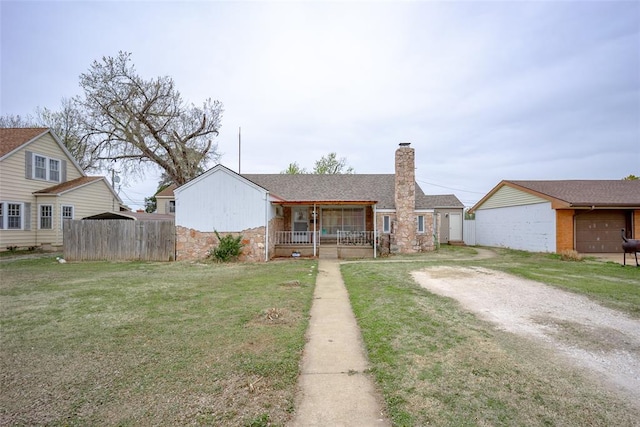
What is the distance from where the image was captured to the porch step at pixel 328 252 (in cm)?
1600

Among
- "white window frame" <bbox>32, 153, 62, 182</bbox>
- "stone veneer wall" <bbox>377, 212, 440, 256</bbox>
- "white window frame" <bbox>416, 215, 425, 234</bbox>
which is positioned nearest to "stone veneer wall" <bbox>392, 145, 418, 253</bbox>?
"stone veneer wall" <bbox>377, 212, 440, 256</bbox>

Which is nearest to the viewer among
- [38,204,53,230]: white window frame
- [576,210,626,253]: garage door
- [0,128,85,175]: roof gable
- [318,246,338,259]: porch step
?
[318,246,338,259]: porch step

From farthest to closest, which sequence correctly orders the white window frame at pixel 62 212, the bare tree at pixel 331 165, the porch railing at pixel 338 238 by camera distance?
the bare tree at pixel 331 165
the white window frame at pixel 62 212
the porch railing at pixel 338 238

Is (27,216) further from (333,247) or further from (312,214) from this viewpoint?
(333,247)

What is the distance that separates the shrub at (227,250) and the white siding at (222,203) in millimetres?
618

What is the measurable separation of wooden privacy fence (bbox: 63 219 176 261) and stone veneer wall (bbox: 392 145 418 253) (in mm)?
11915

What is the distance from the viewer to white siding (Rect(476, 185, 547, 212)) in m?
17.9

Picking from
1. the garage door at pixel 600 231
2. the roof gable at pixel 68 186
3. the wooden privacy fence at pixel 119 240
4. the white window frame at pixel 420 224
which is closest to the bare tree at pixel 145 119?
the roof gable at pixel 68 186

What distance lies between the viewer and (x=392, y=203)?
18.8m

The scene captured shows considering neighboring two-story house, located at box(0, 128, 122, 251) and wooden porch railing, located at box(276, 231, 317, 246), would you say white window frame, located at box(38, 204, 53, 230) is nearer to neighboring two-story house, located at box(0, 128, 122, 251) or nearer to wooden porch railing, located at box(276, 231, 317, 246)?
neighboring two-story house, located at box(0, 128, 122, 251)

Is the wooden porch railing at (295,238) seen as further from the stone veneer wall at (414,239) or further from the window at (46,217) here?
the window at (46,217)

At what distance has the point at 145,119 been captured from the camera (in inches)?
951

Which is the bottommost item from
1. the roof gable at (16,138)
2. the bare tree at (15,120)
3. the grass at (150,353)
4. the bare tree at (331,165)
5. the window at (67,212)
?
the grass at (150,353)

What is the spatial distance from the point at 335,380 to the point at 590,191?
20821mm
